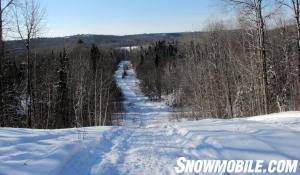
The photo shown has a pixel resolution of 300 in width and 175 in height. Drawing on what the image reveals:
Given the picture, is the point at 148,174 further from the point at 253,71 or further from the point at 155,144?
the point at 253,71

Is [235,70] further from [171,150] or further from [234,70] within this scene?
[171,150]

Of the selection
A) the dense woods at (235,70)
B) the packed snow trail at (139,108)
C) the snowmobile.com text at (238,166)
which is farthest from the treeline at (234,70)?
the snowmobile.com text at (238,166)

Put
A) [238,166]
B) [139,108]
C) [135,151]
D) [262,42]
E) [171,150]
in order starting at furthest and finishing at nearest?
[139,108] < [262,42] < [135,151] < [171,150] < [238,166]

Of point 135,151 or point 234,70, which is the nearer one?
point 135,151

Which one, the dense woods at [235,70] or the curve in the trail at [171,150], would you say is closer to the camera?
the curve in the trail at [171,150]

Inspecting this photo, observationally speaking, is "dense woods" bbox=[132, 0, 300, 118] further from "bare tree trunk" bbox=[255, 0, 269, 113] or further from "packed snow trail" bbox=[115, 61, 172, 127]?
"bare tree trunk" bbox=[255, 0, 269, 113]

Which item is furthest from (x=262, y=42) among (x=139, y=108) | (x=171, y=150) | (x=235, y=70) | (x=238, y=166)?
(x=139, y=108)

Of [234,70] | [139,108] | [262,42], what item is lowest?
[139,108]

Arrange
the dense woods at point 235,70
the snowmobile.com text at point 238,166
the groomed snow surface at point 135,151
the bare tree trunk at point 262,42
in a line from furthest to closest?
the dense woods at point 235,70
the bare tree trunk at point 262,42
the groomed snow surface at point 135,151
the snowmobile.com text at point 238,166

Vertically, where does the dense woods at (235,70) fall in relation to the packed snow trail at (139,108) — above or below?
above

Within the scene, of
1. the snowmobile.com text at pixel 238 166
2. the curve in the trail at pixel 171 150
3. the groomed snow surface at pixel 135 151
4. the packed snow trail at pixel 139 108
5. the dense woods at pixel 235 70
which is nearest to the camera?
the snowmobile.com text at pixel 238 166

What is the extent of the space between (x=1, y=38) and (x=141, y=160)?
1784 cm

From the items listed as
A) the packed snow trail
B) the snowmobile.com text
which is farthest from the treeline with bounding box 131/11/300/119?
the snowmobile.com text

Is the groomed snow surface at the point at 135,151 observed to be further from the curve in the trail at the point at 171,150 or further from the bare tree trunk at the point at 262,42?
the bare tree trunk at the point at 262,42
